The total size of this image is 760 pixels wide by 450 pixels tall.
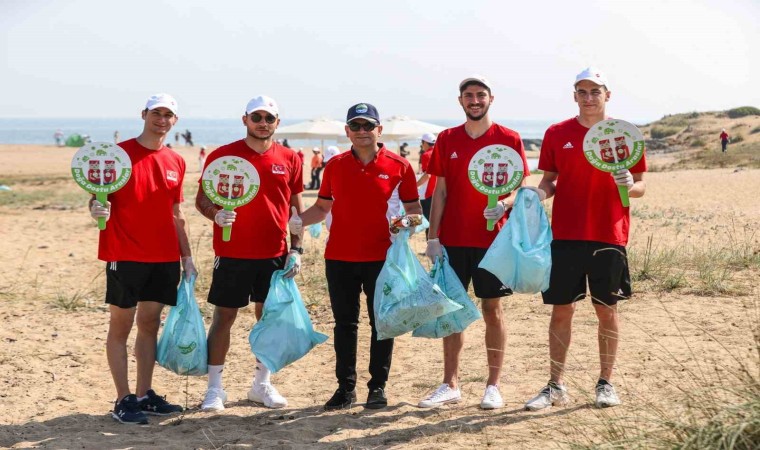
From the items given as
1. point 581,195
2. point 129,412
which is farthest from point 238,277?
point 581,195

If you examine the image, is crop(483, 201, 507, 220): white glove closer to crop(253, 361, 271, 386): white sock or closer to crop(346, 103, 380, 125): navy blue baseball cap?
crop(346, 103, 380, 125): navy blue baseball cap

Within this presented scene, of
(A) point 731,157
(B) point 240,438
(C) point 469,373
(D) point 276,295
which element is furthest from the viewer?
(A) point 731,157

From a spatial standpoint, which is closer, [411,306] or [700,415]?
[700,415]

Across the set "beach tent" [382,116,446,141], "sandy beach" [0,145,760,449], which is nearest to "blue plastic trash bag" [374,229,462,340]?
"sandy beach" [0,145,760,449]

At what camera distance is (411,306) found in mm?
5176

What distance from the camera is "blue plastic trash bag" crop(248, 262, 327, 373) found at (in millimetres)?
5513

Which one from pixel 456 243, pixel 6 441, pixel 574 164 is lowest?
pixel 6 441

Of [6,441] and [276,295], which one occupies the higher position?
[276,295]

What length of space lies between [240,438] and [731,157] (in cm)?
3219

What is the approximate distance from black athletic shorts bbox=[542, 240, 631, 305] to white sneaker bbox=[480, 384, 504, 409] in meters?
0.63

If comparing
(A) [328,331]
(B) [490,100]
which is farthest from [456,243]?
(A) [328,331]

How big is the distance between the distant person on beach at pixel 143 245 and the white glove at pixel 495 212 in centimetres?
181

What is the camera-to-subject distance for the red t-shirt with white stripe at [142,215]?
5.33 meters

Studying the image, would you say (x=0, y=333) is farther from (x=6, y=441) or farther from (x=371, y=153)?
(x=371, y=153)
